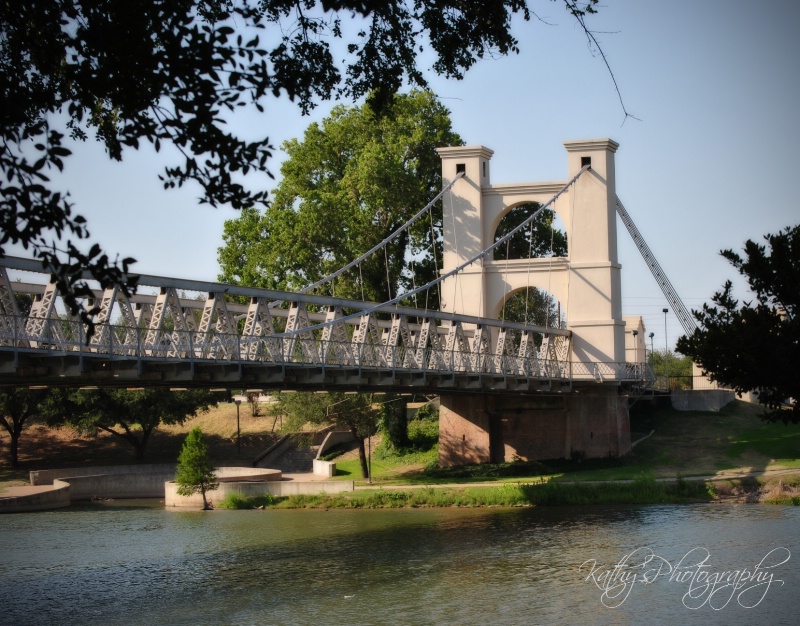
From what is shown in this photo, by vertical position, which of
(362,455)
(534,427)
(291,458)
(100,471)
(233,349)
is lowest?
(100,471)

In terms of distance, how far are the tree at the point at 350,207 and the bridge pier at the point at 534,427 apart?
554 centimetres

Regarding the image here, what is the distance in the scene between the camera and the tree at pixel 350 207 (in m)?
42.8

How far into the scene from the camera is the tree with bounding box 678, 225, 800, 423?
16688 mm

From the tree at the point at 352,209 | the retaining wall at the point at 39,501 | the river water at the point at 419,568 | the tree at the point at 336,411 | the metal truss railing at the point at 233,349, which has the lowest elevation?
the river water at the point at 419,568

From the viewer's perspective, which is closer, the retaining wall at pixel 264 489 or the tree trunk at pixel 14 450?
the retaining wall at pixel 264 489

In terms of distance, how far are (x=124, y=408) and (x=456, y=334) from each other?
53.4 feet

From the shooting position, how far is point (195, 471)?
33656 millimetres

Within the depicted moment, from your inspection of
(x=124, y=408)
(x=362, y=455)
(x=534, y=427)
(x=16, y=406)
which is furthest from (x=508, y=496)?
(x=16, y=406)

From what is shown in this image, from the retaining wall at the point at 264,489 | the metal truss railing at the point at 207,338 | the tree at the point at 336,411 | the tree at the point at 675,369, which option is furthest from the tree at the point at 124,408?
the tree at the point at 675,369

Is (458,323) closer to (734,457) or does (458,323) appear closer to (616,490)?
(616,490)

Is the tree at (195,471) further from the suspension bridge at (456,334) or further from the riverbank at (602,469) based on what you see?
the suspension bridge at (456,334)

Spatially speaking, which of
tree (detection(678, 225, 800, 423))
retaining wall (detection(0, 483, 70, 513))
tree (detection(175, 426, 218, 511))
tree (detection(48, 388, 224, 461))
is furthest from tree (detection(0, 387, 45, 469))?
Result: tree (detection(678, 225, 800, 423))

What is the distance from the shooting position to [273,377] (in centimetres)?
2523

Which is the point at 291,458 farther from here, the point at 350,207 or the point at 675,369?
the point at 675,369
